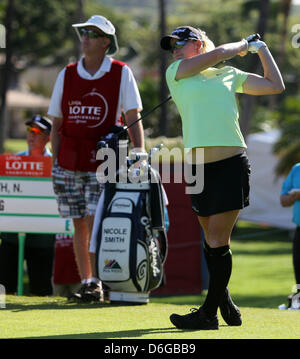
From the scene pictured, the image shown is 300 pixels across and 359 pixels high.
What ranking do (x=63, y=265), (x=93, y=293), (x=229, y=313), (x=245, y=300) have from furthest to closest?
1. (x=245, y=300)
2. (x=63, y=265)
3. (x=93, y=293)
4. (x=229, y=313)

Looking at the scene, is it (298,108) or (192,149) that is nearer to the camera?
(192,149)

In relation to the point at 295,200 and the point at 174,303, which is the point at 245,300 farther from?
the point at 295,200

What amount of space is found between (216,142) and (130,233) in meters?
1.62

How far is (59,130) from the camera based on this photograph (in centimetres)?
724

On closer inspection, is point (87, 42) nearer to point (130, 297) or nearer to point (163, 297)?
point (130, 297)

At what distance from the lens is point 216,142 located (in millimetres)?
5297

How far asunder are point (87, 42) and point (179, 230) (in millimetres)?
4035

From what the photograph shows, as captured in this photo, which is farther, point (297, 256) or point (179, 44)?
point (297, 256)

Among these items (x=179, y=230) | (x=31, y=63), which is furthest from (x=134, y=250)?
(x=31, y=63)

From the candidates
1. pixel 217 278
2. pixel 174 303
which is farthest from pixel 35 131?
pixel 217 278

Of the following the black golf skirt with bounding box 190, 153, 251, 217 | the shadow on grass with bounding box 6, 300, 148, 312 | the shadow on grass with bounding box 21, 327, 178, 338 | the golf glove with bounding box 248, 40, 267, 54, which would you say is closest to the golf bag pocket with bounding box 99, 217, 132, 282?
the shadow on grass with bounding box 6, 300, 148, 312

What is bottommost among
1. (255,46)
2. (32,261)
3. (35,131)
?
(32,261)

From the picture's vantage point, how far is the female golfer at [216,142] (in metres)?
5.31

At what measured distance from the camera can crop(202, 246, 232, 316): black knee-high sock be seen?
17.5 feet
